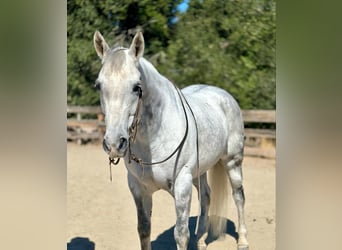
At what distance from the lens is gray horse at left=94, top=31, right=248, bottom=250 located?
6.56ft

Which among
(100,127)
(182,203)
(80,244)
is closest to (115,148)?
(182,203)

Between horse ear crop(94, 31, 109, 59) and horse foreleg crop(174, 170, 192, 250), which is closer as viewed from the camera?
horse ear crop(94, 31, 109, 59)

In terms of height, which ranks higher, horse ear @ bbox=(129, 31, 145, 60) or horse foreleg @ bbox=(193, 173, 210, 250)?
horse ear @ bbox=(129, 31, 145, 60)

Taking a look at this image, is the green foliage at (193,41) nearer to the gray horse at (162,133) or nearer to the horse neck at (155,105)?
the gray horse at (162,133)

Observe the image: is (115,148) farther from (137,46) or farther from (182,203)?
(182,203)

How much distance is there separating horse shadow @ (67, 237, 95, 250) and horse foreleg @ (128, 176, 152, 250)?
3.71 feet

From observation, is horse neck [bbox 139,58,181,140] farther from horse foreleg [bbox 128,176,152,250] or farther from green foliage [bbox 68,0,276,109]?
green foliage [bbox 68,0,276,109]

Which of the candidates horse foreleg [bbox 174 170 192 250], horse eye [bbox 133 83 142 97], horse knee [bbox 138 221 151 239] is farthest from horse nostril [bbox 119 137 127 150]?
horse knee [bbox 138 221 151 239]

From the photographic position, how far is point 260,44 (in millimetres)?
10305

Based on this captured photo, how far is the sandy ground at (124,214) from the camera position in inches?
153

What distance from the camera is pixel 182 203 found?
8.19 ft
